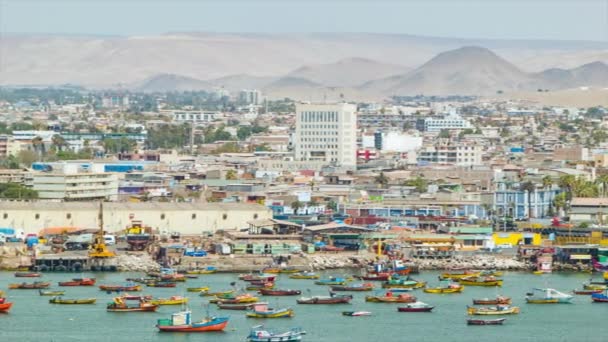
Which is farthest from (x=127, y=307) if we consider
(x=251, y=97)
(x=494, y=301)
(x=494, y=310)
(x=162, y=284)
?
(x=251, y=97)

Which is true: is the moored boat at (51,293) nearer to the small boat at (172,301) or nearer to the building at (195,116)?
the small boat at (172,301)

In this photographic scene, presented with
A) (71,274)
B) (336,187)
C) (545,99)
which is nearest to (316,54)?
(545,99)

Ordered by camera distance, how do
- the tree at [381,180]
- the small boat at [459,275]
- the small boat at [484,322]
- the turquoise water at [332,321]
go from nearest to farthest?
the turquoise water at [332,321]
the small boat at [484,322]
the small boat at [459,275]
the tree at [381,180]

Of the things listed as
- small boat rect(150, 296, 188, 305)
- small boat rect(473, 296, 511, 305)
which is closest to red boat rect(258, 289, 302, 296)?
small boat rect(150, 296, 188, 305)

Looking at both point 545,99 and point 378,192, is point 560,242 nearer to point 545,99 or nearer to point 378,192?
point 378,192

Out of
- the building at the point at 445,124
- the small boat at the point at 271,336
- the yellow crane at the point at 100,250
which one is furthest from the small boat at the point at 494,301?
the building at the point at 445,124
